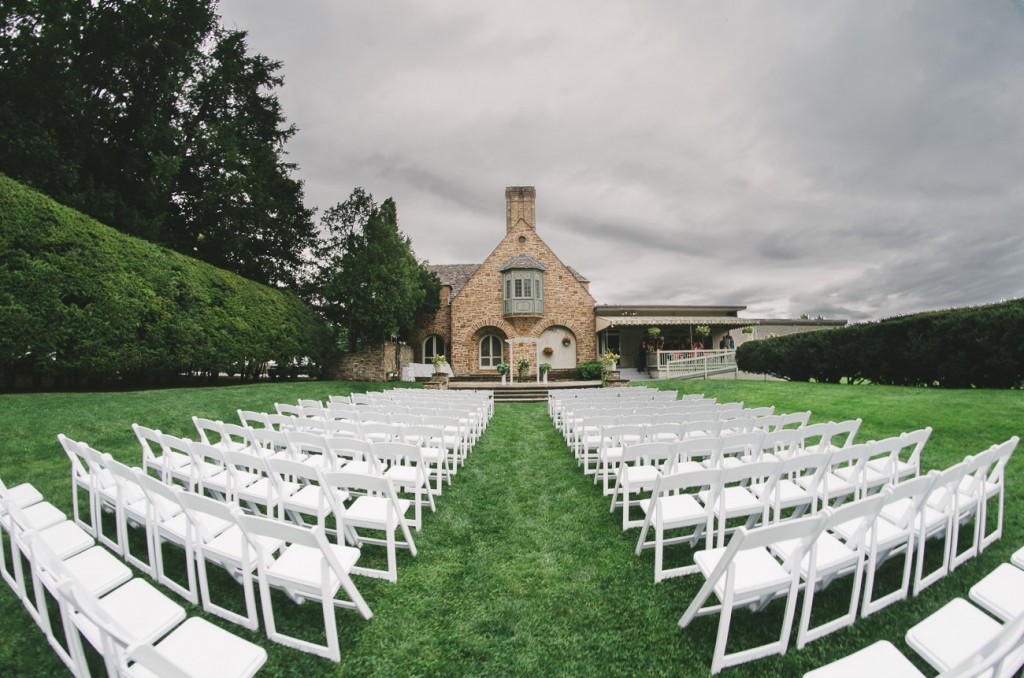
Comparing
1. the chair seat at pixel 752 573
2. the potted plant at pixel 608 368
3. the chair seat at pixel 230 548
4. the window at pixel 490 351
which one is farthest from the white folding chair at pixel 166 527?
the window at pixel 490 351

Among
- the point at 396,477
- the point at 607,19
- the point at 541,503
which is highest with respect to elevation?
the point at 607,19

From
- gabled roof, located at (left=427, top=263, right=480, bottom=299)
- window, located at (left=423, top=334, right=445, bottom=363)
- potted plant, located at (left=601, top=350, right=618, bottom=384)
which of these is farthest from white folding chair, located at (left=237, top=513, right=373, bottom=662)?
gabled roof, located at (left=427, top=263, right=480, bottom=299)

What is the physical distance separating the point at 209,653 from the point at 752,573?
9.32ft

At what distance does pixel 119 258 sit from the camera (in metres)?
10.6

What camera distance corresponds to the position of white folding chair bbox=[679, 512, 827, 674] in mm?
1990

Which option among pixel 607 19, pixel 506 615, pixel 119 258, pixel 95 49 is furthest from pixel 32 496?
pixel 95 49

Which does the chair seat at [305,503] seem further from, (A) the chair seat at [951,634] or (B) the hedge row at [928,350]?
(B) the hedge row at [928,350]

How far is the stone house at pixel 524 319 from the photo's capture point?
77.5ft

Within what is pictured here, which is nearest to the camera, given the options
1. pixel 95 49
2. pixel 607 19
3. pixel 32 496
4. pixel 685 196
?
pixel 32 496

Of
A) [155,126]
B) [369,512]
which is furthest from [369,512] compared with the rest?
[155,126]

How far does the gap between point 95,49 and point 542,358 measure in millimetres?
23244

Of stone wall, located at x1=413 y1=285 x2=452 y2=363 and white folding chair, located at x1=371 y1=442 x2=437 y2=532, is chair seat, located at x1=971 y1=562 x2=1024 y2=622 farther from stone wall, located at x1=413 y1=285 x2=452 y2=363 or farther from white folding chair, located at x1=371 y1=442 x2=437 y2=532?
stone wall, located at x1=413 y1=285 x2=452 y2=363

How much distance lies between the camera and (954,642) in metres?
1.86

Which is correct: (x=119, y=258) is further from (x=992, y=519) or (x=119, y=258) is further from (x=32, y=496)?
(x=992, y=519)
